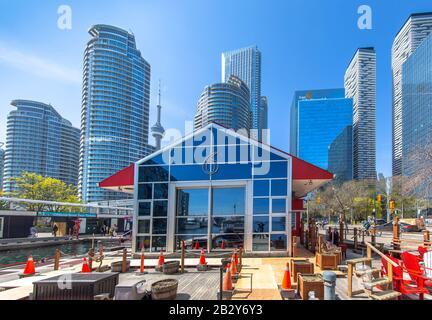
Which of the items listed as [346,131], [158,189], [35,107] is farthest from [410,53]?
[346,131]

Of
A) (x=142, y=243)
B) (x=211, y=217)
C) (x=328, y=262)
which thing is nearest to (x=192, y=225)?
(x=211, y=217)

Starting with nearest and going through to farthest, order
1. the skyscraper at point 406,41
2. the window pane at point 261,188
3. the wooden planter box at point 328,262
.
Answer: the wooden planter box at point 328,262 < the window pane at point 261,188 < the skyscraper at point 406,41

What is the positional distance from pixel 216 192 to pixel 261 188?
2688mm

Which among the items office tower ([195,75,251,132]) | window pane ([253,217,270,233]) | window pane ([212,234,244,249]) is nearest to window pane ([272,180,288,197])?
window pane ([253,217,270,233])

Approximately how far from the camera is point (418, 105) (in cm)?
3272

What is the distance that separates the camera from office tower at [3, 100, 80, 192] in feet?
194

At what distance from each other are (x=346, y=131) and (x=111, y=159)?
80874mm

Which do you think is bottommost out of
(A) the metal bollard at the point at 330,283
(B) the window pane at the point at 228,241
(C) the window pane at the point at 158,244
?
(C) the window pane at the point at 158,244

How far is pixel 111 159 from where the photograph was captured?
94375 mm

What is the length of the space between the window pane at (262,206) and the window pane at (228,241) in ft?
5.79

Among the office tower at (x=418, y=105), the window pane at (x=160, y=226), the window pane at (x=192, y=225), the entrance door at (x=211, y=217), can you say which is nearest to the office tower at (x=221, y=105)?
the office tower at (x=418, y=105)

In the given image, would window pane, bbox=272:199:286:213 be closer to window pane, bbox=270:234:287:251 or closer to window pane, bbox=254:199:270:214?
window pane, bbox=254:199:270:214

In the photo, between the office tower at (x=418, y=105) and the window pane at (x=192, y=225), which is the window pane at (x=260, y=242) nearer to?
the window pane at (x=192, y=225)

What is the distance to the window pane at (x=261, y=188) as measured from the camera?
1555cm
